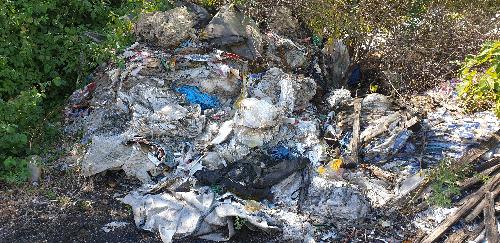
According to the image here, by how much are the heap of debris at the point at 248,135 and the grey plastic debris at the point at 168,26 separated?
11 millimetres

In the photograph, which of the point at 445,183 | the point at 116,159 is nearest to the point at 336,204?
the point at 445,183

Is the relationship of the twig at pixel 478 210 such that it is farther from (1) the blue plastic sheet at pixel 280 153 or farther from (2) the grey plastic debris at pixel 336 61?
(2) the grey plastic debris at pixel 336 61

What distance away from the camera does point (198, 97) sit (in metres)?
4.92

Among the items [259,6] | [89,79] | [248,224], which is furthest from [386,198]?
[89,79]

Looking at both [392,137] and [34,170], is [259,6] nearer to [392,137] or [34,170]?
[392,137]

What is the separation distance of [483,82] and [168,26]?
10.6ft

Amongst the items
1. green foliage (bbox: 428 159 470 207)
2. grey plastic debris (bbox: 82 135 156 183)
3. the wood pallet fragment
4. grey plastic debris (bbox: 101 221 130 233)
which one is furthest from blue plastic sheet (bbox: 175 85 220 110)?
green foliage (bbox: 428 159 470 207)

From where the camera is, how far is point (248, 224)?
3.69 m

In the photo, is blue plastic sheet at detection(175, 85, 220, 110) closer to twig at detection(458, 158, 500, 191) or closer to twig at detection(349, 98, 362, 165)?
twig at detection(349, 98, 362, 165)

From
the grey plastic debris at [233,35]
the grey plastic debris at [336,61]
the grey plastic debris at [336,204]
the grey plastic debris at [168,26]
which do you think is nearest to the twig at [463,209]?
the grey plastic debris at [336,204]

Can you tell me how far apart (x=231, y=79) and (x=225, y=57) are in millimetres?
273

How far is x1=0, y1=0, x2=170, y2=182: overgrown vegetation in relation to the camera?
169 inches

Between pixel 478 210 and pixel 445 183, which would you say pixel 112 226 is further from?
pixel 478 210

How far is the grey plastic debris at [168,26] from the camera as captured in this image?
528 cm
